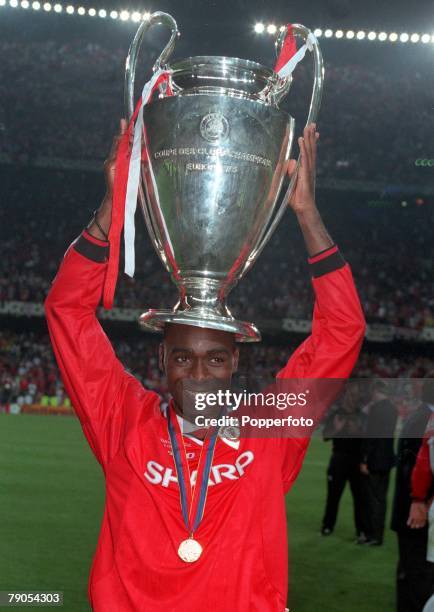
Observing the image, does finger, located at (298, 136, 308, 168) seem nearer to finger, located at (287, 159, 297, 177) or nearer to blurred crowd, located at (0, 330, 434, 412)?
finger, located at (287, 159, 297, 177)

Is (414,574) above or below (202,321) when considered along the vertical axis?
below

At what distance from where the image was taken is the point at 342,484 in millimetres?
7473

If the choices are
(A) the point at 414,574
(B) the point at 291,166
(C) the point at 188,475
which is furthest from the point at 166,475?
(A) the point at 414,574

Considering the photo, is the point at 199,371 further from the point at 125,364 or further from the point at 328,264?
the point at 125,364

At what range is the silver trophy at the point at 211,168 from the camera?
2082 mm

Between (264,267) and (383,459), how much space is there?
754 inches

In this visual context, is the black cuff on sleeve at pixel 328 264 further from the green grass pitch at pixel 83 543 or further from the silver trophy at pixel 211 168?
the green grass pitch at pixel 83 543

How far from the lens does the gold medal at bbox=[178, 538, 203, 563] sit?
204 centimetres

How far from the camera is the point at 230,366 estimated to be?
220 centimetres

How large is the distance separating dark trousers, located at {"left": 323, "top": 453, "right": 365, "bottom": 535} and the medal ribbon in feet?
18.0

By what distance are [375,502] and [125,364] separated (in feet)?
57.4

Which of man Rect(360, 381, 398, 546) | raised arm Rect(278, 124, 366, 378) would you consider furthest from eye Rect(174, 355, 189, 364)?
man Rect(360, 381, 398, 546)

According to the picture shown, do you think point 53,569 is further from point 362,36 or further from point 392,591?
point 362,36

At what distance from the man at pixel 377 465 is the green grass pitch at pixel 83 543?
0.71 feet
